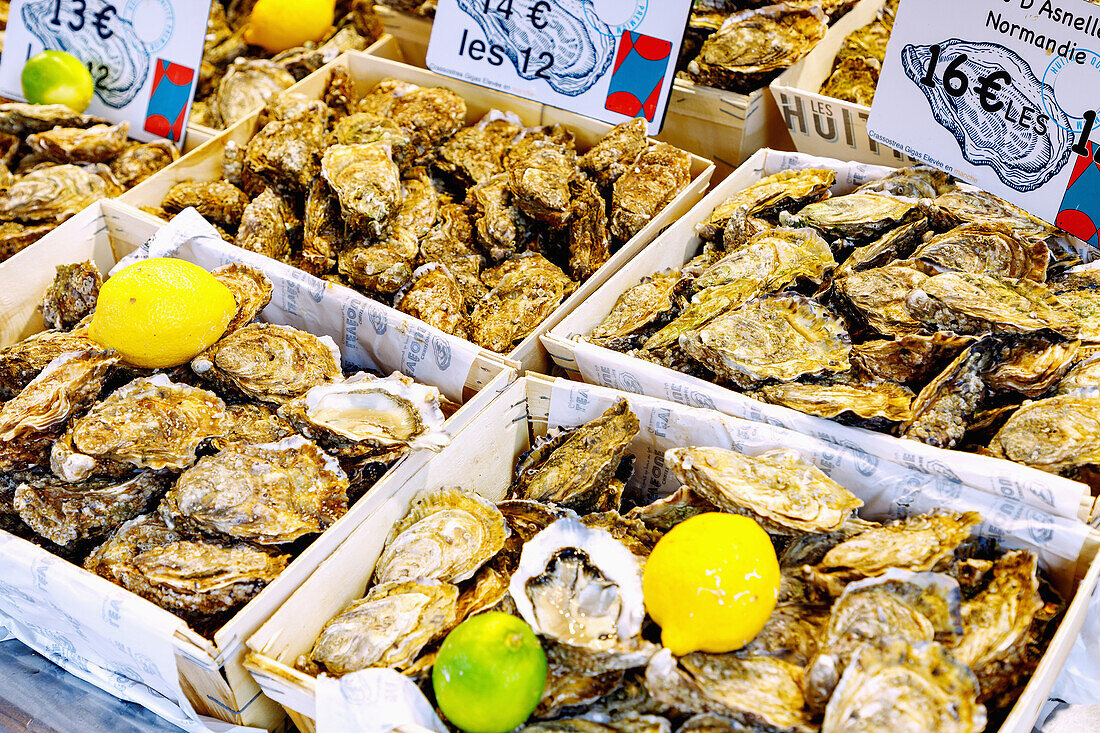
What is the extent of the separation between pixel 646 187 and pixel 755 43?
608mm

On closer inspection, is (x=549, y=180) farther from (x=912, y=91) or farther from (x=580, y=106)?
(x=912, y=91)

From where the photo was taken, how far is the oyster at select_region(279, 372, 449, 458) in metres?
1.54

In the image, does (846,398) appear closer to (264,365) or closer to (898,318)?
(898,318)

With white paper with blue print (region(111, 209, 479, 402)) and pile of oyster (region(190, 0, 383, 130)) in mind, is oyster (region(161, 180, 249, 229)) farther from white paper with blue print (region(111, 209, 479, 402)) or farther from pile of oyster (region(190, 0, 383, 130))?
pile of oyster (region(190, 0, 383, 130))

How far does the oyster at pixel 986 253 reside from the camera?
5.64ft

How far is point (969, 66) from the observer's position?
6.23 feet

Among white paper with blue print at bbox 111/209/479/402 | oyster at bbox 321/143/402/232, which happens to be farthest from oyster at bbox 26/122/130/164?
oyster at bbox 321/143/402/232

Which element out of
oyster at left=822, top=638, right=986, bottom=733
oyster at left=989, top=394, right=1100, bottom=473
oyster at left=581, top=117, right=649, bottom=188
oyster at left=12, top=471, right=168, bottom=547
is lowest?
oyster at left=12, top=471, right=168, bottom=547

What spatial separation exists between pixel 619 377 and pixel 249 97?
1.78m

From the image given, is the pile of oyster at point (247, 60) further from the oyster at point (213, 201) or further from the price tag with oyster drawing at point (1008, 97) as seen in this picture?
the price tag with oyster drawing at point (1008, 97)

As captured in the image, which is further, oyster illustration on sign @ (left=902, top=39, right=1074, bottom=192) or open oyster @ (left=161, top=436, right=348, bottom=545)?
oyster illustration on sign @ (left=902, top=39, right=1074, bottom=192)

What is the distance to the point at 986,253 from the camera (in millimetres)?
1733

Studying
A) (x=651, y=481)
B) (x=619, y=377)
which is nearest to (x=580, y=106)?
(x=619, y=377)

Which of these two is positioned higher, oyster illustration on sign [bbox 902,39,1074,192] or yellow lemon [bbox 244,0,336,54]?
oyster illustration on sign [bbox 902,39,1074,192]
